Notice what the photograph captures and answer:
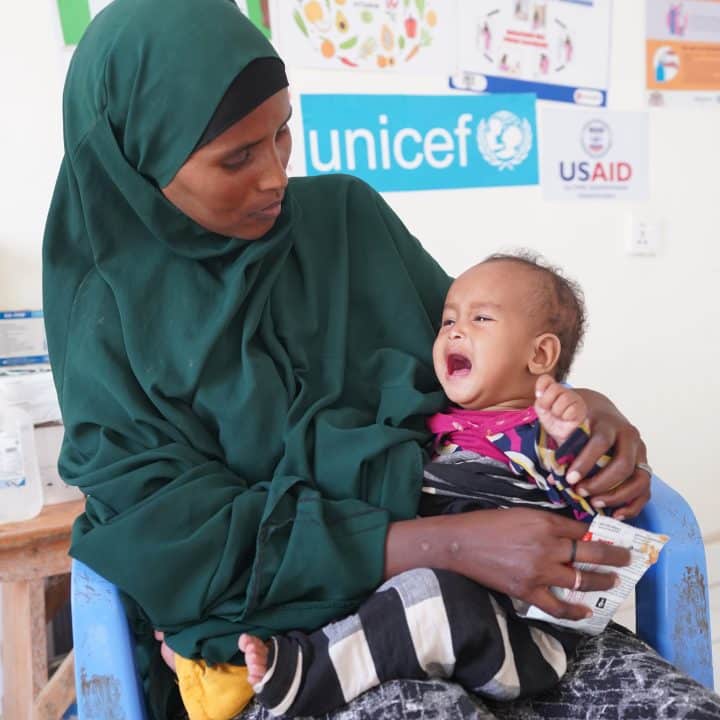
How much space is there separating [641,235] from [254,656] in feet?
7.59

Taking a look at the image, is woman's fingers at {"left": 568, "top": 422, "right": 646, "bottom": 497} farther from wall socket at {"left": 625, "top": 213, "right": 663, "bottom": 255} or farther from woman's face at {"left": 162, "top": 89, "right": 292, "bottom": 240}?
wall socket at {"left": 625, "top": 213, "right": 663, "bottom": 255}

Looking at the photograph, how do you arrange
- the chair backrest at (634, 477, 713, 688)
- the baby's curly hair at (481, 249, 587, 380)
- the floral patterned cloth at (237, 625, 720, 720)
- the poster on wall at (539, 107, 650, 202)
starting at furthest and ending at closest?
1. the poster on wall at (539, 107, 650, 202)
2. the baby's curly hair at (481, 249, 587, 380)
3. the chair backrest at (634, 477, 713, 688)
4. the floral patterned cloth at (237, 625, 720, 720)

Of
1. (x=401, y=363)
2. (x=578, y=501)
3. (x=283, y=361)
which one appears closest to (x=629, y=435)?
(x=578, y=501)

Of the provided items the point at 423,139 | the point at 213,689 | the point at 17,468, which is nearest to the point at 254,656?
the point at 213,689

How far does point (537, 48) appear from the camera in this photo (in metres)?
2.52

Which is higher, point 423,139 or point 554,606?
point 423,139

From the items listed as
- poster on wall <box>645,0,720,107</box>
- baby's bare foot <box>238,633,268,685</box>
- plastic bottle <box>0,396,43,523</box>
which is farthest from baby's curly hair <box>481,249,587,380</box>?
poster on wall <box>645,0,720,107</box>

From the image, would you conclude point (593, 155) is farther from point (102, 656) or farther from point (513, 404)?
point (102, 656)

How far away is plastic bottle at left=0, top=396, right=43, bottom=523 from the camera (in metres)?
1.61

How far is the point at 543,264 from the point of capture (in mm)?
1284

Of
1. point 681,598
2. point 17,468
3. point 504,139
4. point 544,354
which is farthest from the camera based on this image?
point 504,139

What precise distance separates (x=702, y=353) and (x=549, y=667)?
7.49ft

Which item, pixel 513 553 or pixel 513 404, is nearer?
pixel 513 553

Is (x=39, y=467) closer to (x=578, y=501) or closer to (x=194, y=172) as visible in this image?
(x=194, y=172)
